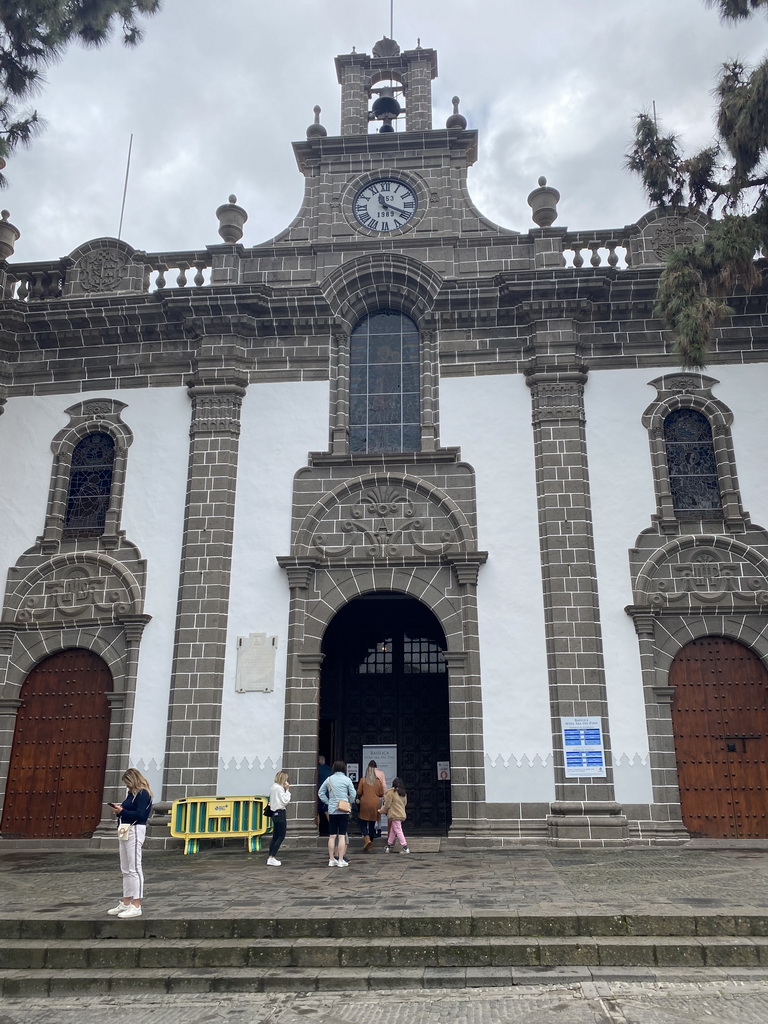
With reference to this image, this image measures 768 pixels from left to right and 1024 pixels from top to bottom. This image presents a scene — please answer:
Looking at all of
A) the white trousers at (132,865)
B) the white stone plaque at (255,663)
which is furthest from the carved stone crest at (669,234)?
the white trousers at (132,865)

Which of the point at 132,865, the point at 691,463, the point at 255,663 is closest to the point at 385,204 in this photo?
the point at 691,463

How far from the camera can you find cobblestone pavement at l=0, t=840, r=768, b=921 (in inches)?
329

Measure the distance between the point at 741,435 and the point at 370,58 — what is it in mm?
10909

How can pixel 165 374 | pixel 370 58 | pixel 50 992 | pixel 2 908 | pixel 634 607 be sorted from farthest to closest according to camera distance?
pixel 370 58 < pixel 165 374 < pixel 634 607 < pixel 2 908 < pixel 50 992

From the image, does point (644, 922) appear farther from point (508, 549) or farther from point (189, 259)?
point (189, 259)

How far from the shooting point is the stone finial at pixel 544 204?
53.2 feet

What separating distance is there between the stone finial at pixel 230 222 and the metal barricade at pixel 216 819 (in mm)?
10332

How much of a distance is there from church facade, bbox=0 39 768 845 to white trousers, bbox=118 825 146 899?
5137 millimetres

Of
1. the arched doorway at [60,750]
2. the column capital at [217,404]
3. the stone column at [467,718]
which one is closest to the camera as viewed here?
the stone column at [467,718]

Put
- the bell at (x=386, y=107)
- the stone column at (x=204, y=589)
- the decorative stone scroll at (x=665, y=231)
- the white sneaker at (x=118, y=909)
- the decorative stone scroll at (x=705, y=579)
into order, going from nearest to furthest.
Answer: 1. the white sneaker at (x=118, y=909)
2. the stone column at (x=204, y=589)
3. the decorative stone scroll at (x=705, y=579)
4. the decorative stone scroll at (x=665, y=231)
5. the bell at (x=386, y=107)

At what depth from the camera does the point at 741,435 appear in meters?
14.8

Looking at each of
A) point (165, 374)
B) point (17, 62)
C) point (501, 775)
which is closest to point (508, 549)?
point (501, 775)

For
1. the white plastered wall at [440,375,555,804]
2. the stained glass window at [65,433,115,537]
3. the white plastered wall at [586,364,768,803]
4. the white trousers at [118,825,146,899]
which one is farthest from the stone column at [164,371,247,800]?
the white plastered wall at [586,364,768,803]

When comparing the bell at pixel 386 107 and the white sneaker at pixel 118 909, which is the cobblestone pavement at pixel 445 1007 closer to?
the white sneaker at pixel 118 909
